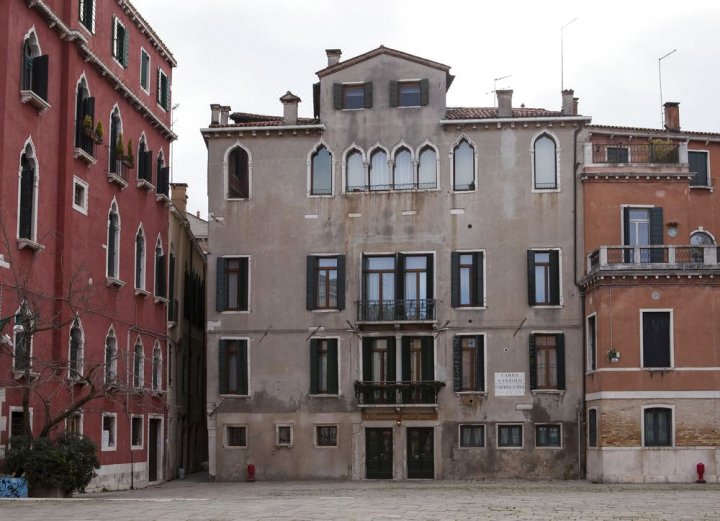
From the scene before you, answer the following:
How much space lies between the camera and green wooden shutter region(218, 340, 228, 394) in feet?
138

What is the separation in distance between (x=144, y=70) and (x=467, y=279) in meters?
13.3

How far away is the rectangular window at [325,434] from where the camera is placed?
137ft

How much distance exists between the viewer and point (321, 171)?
42906 millimetres

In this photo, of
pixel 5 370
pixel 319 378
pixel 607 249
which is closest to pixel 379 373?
pixel 319 378

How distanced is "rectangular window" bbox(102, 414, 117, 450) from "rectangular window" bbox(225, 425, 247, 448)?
5.79 meters

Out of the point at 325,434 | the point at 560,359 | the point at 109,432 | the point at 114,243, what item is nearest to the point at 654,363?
the point at 560,359

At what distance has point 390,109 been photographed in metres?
42.8

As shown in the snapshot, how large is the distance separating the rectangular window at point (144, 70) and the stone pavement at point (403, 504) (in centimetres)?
1370

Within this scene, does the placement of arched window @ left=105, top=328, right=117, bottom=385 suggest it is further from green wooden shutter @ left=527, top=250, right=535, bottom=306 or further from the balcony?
green wooden shutter @ left=527, top=250, right=535, bottom=306

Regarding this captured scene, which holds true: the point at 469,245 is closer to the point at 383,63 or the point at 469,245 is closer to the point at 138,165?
the point at 383,63

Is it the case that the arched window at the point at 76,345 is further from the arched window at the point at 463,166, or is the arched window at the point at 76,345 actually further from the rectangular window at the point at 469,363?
the arched window at the point at 463,166

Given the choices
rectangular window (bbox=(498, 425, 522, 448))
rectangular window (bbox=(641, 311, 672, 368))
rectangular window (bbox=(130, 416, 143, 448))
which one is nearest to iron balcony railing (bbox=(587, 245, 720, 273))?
rectangular window (bbox=(641, 311, 672, 368))

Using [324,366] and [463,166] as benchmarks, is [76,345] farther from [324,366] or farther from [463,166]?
[463,166]

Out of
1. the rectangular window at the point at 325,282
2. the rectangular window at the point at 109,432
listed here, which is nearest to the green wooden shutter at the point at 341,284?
the rectangular window at the point at 325,282
